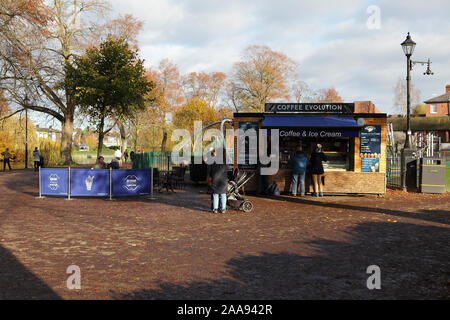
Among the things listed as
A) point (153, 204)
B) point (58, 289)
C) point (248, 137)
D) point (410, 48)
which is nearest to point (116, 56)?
point (248, 137)

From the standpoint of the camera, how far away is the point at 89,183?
14.8 meters

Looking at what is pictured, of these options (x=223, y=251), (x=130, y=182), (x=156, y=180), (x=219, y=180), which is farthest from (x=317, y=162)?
(x=223, y=251)

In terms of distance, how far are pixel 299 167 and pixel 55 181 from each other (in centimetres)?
878

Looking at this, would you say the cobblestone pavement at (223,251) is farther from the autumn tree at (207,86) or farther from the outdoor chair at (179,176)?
the autumn tree at (207,86)

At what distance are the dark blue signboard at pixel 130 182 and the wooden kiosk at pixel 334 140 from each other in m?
3.72

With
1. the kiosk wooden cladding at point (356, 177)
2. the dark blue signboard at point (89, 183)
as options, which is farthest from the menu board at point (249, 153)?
the dark blue signboard at point (89, 183)

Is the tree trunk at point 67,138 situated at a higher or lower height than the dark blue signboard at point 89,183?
higher

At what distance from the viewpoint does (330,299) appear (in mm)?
4902

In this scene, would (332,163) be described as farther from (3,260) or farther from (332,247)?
Answer: (3,260)

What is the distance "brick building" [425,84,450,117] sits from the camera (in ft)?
238

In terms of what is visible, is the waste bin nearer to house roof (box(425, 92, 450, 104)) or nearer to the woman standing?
the woman standing

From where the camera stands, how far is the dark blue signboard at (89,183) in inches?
579
